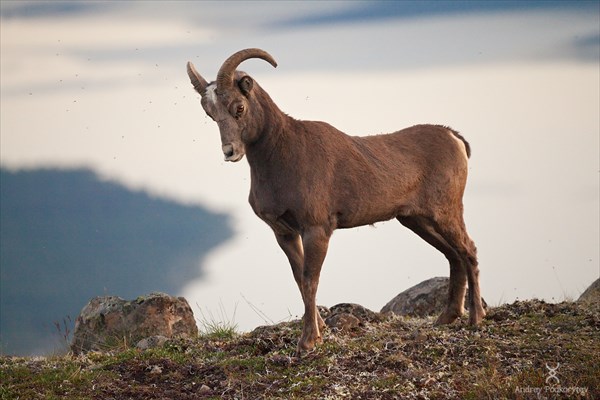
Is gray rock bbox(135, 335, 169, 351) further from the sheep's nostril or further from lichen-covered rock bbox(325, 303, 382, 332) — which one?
the sheep's nostril

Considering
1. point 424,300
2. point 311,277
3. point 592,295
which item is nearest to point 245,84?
point 311,277

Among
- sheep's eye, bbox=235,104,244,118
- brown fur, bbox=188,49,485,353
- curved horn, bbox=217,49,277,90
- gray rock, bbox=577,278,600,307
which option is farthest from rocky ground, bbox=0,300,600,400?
curved horn, bbox=217,49,277,90

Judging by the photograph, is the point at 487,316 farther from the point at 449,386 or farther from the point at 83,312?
the point at 83,312

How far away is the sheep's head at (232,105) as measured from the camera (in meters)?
12.1

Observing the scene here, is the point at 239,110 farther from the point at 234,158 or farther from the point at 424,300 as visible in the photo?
the point at 424,300

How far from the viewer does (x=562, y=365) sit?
11672 millimetres

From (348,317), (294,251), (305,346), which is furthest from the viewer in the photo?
(348,317)

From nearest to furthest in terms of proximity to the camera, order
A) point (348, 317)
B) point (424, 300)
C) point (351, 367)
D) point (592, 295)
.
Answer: point (351, 367) < point (348, 317) < point (424, 300) < point (592, 295)

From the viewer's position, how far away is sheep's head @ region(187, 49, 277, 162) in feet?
39.8

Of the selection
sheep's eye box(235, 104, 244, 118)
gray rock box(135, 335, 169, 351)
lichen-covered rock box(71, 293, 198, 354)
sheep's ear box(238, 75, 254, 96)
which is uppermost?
sheep's ear box(238, 75, 254, 96)

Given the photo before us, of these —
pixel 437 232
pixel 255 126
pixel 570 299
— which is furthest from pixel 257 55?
pixel 570 299

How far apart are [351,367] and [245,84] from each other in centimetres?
385

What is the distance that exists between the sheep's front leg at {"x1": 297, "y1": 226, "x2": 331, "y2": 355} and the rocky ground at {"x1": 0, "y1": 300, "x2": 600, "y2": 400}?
195mm

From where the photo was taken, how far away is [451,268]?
567 inches
